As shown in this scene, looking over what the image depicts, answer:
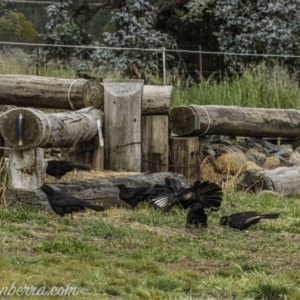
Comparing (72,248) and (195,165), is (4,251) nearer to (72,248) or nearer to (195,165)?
(72,248)

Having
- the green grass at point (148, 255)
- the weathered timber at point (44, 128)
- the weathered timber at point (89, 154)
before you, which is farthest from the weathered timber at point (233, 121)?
the green grass at point (148, 255)

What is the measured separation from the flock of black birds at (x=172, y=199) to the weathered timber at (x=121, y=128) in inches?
30.0

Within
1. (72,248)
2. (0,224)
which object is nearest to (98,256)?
(72,248)

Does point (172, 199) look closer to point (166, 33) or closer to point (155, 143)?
point (155, 143)

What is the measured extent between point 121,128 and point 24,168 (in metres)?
2.38

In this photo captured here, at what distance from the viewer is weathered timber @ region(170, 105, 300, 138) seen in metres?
13.1

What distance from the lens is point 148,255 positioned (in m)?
7.71

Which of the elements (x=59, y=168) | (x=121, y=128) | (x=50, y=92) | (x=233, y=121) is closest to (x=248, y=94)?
(x=233, y=121)

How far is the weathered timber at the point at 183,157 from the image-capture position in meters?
12.9

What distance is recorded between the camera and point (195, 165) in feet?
42.5

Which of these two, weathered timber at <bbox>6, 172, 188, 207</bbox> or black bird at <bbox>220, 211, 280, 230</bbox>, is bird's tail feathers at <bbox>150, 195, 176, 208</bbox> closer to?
weathered timber at <bbox>6, 172, 188, 207</bbox>

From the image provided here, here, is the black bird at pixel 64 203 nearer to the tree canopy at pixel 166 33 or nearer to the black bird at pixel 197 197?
the black bird at pixel 197 197

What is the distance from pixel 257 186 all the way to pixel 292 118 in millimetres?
2633

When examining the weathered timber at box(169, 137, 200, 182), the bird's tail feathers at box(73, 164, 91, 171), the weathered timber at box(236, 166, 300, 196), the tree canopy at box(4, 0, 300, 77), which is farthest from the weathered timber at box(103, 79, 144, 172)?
the tree canopy at box(4, 0, 300, 77)
